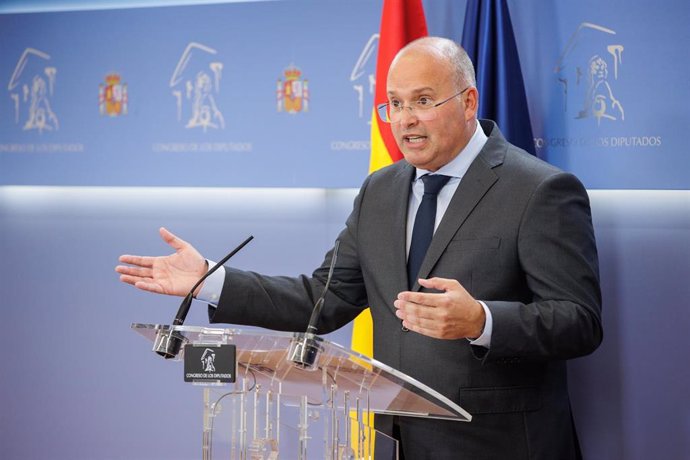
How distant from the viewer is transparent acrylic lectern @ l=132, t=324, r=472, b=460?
1.87 meters

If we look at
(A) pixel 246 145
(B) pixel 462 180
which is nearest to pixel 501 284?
(B) pixel 462 180

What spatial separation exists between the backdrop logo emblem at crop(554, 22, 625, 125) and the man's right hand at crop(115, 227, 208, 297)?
71.9 inches

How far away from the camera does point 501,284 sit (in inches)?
105

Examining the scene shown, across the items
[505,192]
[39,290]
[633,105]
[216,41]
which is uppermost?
[216,41]

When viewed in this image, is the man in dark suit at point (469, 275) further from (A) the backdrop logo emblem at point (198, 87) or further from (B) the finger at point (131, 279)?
(A) the backdrop logo emblem at point (198, 87)

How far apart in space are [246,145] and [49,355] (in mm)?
1597

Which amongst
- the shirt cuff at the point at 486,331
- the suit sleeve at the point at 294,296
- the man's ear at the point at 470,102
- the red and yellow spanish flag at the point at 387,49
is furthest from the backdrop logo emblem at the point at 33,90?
the shirt cuff at the point at 486,331

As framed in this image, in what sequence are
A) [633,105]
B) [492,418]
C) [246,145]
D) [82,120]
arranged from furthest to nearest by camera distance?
[82,120] → [246,145] → [633,105] → [492,418]

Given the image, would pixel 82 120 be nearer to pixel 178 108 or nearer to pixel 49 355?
pixel 178 108

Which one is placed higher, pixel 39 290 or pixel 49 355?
pixel 39 290

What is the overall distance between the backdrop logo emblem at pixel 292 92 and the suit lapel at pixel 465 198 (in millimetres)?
1441

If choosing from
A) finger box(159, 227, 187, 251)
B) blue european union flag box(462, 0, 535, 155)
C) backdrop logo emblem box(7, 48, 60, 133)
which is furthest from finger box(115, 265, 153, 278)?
backdrop logo emblem box(7, 48, 60, 133)

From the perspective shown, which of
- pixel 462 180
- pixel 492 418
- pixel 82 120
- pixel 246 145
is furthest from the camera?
pixel 82 120

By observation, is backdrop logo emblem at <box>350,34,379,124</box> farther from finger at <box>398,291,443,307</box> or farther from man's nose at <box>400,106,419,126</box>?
finger at <box>398,291,443,307</box>
